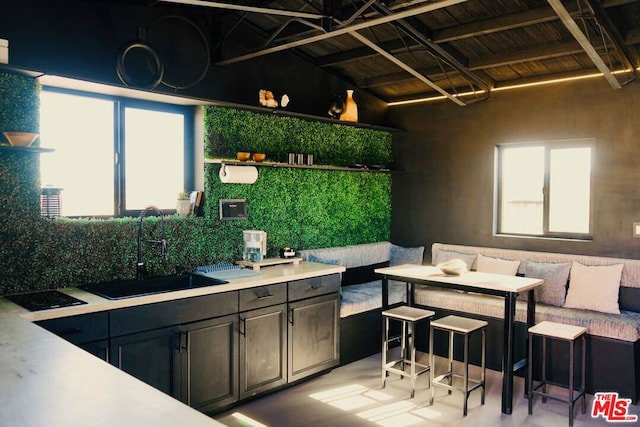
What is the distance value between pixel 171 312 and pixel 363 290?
234cm

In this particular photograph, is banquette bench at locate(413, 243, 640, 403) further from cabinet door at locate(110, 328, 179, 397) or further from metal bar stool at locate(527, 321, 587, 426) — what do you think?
cabinet door at locate(110, 328, 179, 397)

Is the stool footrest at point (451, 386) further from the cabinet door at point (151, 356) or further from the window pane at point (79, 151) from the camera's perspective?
the window pane at point (79, 151)

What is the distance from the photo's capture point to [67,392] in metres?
1.51

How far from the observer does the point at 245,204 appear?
4.49 metres

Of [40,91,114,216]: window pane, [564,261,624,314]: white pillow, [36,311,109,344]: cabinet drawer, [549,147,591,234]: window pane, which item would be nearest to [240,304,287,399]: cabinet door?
[36,311,109,344]: cabinet drawer

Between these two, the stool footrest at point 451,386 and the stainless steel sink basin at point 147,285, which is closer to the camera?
the stainless steel sink basin at point 147,285

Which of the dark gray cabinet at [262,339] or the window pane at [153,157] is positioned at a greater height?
the window pane at [153,157]

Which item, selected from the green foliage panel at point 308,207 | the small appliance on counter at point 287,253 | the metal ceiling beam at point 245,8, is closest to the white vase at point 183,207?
the green foliage panel at point 308,207

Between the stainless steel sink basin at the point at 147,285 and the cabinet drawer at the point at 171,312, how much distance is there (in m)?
0.14

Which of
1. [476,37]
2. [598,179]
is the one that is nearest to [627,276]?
[598,179]

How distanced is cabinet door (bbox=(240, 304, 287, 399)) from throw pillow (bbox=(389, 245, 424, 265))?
2.21 m

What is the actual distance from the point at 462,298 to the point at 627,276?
1.41 m

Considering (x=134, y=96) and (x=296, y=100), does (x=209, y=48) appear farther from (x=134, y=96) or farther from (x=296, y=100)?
(x=296, y=100)

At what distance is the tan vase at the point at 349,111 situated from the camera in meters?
5.23
